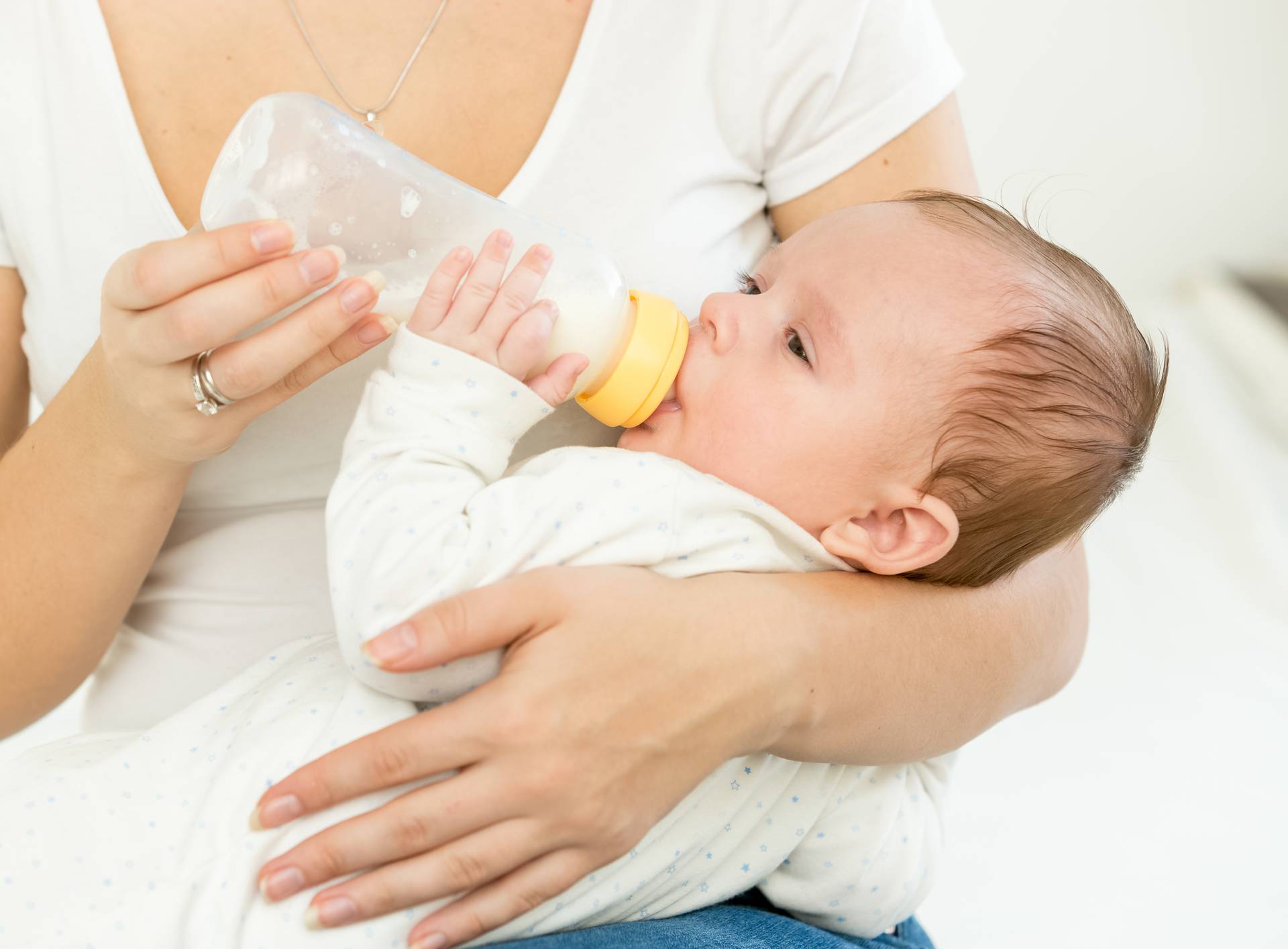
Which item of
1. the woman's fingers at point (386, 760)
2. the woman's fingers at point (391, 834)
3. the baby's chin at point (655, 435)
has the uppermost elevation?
the baby's chin at point (655, 435)

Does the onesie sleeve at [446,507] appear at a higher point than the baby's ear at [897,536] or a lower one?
higher

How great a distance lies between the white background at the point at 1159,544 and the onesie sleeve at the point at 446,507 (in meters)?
0.89

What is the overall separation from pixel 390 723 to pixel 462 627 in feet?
0.43

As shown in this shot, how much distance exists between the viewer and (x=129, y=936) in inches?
33.5

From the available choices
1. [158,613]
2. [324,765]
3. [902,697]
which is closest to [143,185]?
[158,613]

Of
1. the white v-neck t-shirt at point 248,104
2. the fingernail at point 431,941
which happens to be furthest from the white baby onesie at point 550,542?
the white v-neck t-shirt at point 248,104

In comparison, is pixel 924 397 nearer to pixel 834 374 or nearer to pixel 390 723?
pixel 834 374

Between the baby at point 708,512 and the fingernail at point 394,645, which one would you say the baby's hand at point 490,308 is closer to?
the baby at point 708,512

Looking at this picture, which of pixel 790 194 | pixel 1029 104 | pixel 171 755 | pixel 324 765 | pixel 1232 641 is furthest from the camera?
pixel 1029 104

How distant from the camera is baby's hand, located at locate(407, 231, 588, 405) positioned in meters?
0.93

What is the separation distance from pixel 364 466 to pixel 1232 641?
1.52m

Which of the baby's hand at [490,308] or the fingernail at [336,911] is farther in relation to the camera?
the baby's hand at [490,308]

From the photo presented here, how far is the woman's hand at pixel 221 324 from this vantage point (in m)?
0.81

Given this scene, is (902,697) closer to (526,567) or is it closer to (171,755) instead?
(526,567)
